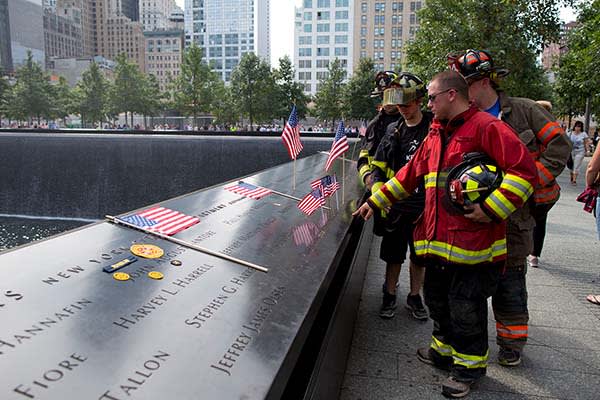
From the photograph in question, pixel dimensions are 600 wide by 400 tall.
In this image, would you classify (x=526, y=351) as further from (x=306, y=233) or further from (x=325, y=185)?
(x=325, y=185)

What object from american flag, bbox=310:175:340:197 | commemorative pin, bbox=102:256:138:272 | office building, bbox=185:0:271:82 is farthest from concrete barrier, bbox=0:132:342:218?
office building, bbox=185:0:271:82

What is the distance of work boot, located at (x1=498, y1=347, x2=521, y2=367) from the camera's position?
9.67 ft

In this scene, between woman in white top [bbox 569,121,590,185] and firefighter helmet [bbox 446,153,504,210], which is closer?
firefighter helmet [bbox 446,153,504,210]

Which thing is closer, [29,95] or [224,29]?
[29,95]

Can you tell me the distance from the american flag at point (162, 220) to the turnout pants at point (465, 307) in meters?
1.40

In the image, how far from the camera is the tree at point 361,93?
4194 centimetres

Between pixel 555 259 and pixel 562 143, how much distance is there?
289 cm

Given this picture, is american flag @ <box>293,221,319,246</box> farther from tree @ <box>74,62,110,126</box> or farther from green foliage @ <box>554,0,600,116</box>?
tree @ <box>74,62,110,126</box>

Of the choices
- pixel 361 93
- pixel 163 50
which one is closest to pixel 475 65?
pixel 361 93

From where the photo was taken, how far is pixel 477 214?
7.50 ft

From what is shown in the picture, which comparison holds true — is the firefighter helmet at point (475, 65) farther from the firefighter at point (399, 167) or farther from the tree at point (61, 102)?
the tree at point (61, 102)

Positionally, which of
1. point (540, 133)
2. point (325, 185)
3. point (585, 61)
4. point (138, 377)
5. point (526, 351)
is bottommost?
point (526, 351)

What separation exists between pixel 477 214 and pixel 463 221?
0.12m

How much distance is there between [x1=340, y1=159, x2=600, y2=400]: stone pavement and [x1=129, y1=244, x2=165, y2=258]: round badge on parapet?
1.24m
